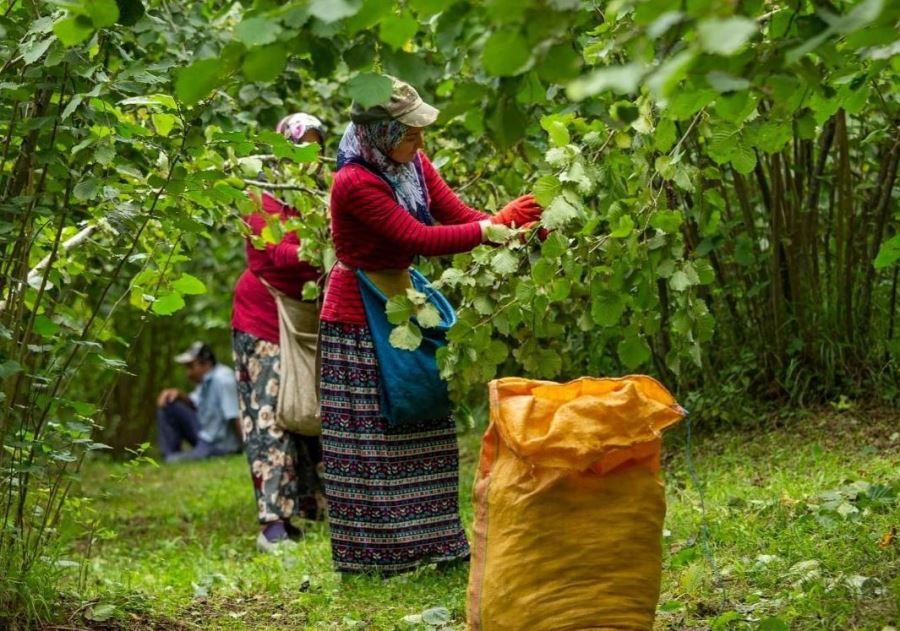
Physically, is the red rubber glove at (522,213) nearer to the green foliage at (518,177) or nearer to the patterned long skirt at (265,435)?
the green foliage at (518,177)

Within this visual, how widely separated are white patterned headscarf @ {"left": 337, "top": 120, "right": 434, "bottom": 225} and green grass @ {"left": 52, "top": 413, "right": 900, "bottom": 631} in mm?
1295

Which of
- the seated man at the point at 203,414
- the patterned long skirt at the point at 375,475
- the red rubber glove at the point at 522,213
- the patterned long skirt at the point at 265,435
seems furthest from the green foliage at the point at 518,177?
the seated man at the point at 203,414

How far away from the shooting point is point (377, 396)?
4.79 meters

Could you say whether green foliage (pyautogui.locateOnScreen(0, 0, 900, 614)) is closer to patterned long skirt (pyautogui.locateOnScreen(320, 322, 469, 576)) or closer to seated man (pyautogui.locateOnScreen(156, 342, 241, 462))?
patterned long skirt (pyautogui.locateOnScreen(320, 322, 469, 576))

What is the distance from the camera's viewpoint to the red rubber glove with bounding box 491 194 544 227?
4.34 m

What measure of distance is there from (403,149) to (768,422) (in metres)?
2.74

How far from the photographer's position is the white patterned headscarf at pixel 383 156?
4.54 m

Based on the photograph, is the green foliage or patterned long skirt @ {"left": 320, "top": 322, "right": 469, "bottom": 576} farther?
patterned long skirt @ {"left": 320, "top": 322, "right": 469, "bottom": 576}

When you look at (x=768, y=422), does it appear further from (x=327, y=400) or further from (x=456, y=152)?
(x=327, y=400)

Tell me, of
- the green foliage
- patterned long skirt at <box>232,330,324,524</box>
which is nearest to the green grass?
patterned long skirt at <box>232,330,324,524</box>

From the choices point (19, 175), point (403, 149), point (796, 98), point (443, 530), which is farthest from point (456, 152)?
point (796, 98)

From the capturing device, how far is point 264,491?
631cm

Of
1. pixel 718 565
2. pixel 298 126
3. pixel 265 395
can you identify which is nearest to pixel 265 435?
pixel 265 395

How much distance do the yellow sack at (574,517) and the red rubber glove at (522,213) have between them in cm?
110
